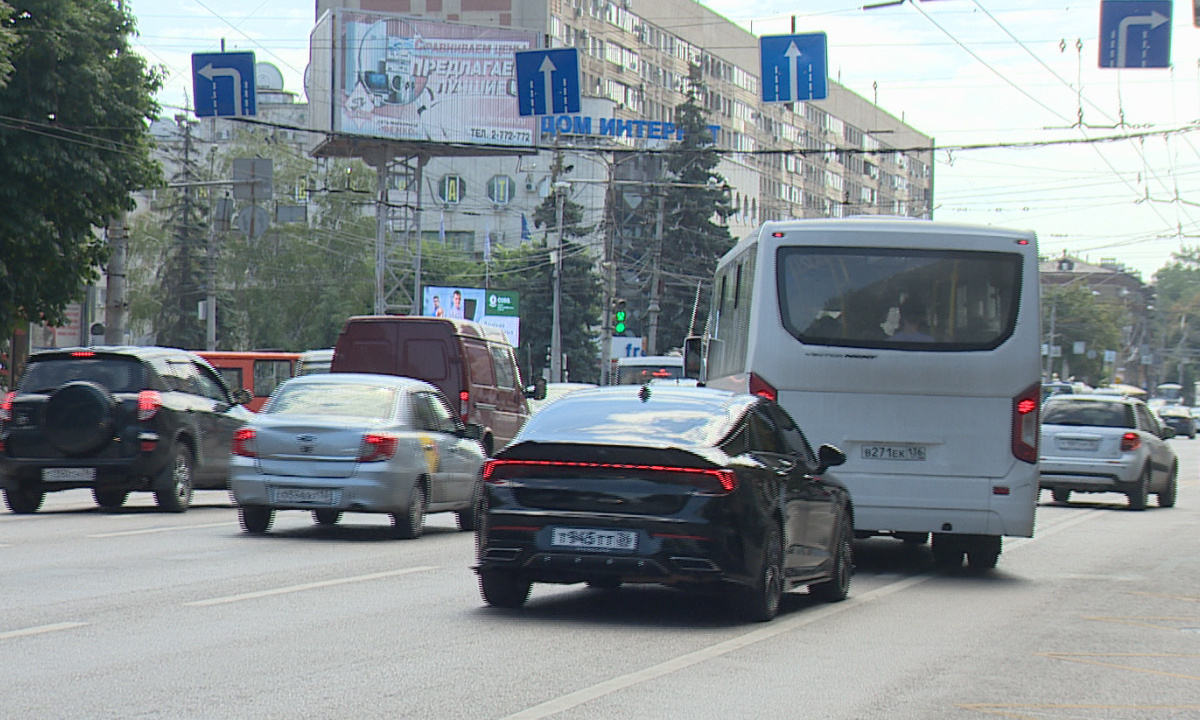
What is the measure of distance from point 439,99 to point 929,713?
65.6m

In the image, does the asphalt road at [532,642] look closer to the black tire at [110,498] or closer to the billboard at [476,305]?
the black tire at [110,498]

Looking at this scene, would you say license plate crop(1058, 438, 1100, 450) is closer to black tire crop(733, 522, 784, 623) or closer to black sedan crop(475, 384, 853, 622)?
black sedan crop(475, 384, 853, 622)

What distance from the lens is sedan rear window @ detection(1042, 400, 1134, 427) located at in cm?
2942

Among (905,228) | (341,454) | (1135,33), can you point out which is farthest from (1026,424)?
(1135,33)

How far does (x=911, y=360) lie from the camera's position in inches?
618

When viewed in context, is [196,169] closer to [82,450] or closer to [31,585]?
[82,450]

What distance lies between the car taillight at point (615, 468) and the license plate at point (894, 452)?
461cm

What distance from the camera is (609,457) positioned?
11359mm

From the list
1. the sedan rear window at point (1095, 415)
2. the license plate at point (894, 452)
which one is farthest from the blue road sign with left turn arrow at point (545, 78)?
the license plate at point (894, 452)

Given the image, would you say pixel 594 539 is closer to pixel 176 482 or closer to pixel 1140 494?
pixel 176 482

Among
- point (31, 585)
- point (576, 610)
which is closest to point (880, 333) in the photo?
point (576, 610)

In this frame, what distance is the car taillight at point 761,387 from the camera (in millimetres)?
15891

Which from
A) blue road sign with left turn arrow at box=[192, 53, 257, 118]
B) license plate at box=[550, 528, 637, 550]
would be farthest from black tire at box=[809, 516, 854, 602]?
blue road sign with left turn arrow at box=[192, 53, 257, 118]

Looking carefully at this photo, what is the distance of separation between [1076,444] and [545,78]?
49.4 ft
